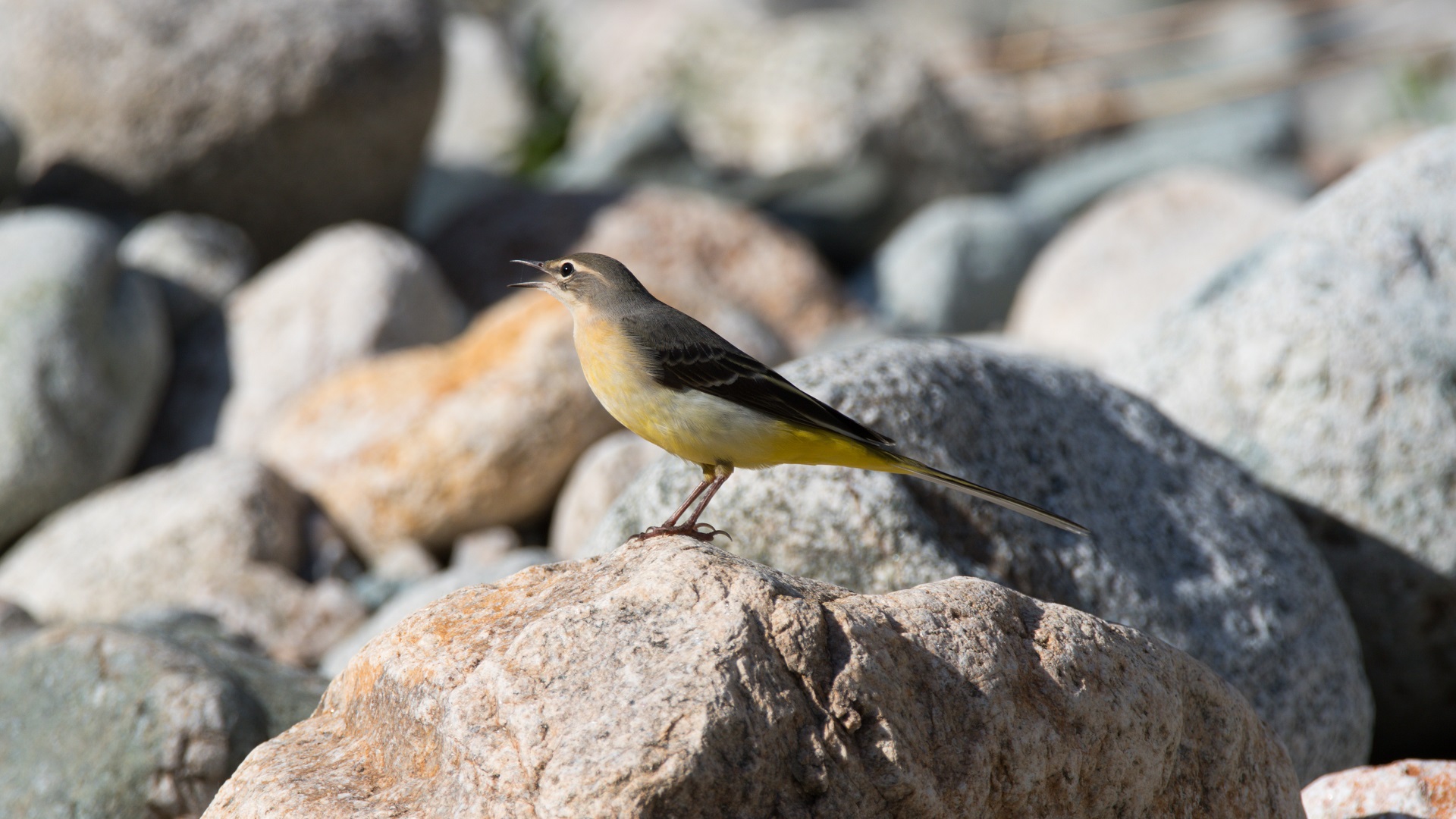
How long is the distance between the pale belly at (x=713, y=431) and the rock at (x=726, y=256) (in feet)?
23.7

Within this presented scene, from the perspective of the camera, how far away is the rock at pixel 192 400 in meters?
10.8

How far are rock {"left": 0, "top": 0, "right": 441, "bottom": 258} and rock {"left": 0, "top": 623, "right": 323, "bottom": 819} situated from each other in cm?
735

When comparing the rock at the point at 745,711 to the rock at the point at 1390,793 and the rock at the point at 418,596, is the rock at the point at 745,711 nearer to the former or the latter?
the rock at the point at 1390,793

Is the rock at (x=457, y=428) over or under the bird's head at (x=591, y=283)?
under

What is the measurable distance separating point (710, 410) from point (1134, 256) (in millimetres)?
8474

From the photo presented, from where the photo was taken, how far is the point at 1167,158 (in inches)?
645

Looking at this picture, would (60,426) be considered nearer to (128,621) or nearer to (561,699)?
(128,621)

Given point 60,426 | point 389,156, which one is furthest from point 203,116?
point 60,426

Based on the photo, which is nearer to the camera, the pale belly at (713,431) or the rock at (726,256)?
the pale belly at (713,431)

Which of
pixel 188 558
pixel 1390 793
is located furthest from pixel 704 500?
pixel 188 558

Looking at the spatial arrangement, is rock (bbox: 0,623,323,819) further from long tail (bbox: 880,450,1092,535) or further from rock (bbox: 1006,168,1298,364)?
rock (bbox: 1006,168,1298,364)

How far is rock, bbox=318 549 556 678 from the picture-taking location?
23.2ft

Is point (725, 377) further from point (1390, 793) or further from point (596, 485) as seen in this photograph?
point (596, 485)

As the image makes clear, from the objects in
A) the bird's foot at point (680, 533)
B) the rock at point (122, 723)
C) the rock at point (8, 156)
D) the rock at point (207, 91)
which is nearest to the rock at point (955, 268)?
the rock at point (207, 91)
